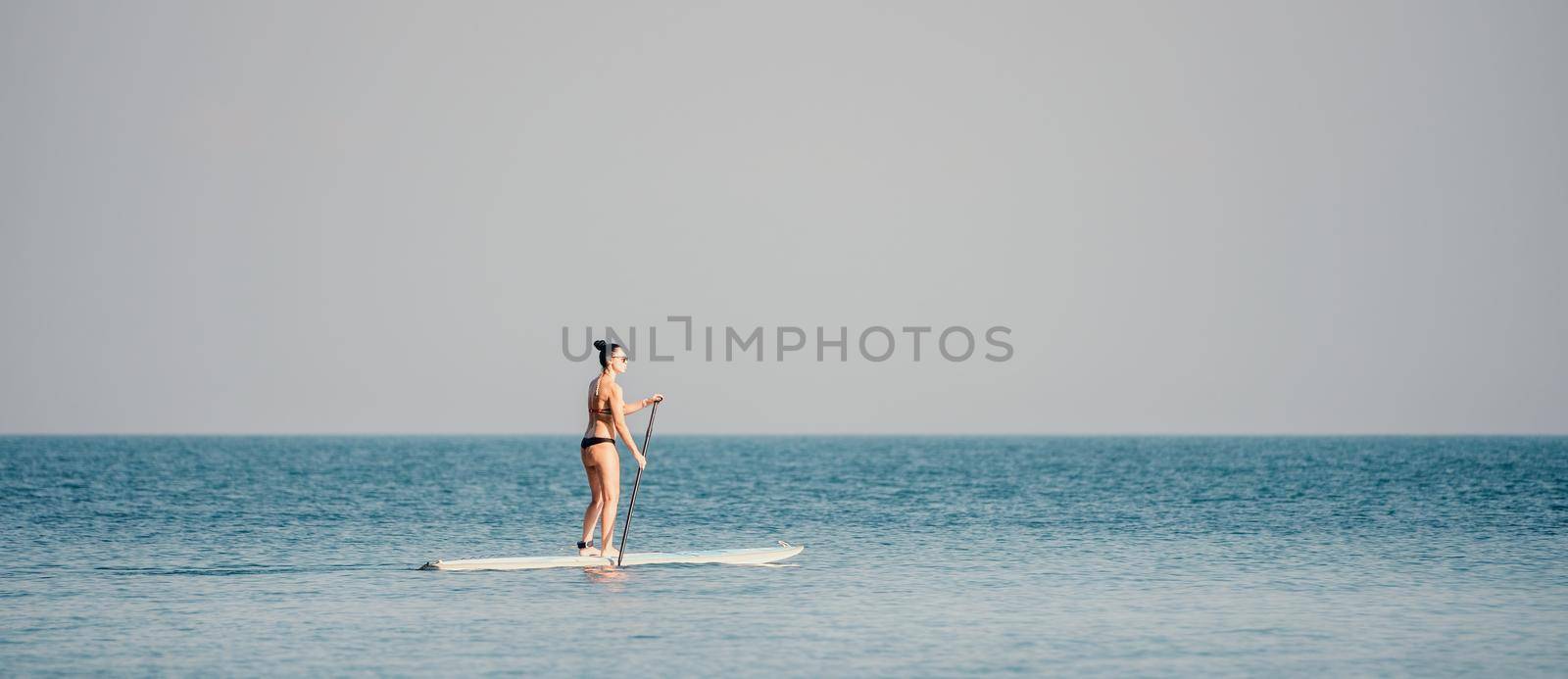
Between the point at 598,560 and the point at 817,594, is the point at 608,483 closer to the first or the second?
the point at 598,560

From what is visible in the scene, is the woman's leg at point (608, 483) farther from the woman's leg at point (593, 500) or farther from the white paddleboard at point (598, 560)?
the white paddleboard at point (598, 560)

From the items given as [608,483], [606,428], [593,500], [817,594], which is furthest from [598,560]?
[817,594]

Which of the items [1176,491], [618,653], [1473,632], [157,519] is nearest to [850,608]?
[618,653]

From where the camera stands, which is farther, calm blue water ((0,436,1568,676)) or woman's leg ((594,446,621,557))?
woman's leg ((594,446,621,557))

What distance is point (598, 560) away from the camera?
17969 millimetres

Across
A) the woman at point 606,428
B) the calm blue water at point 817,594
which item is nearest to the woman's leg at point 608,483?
the woman at point 606,428

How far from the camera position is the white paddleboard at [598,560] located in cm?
1784

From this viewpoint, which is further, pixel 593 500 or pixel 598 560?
pixel 598 560

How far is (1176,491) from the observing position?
43844 millimetres

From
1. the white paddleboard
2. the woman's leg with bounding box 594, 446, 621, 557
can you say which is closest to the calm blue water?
the white paddleboard

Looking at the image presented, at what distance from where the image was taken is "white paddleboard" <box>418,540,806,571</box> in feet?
58.5

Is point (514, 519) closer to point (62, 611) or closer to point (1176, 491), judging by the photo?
point (62, 611)

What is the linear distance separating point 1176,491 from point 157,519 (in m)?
27.2

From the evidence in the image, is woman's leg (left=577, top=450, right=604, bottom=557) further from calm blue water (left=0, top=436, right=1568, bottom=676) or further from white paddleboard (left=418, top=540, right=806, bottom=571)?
calm blue water (left=0, top=436, right=1568, bottom=676)
